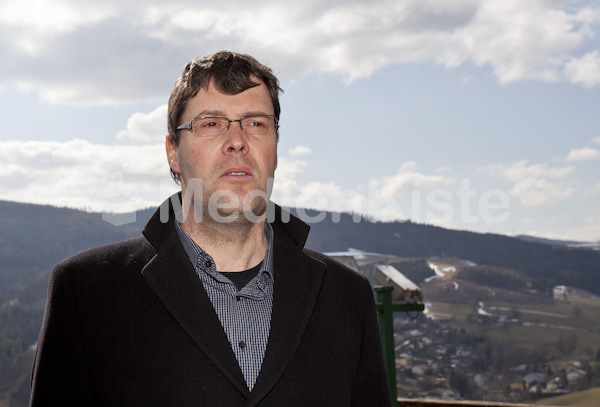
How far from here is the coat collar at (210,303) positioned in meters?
1.76

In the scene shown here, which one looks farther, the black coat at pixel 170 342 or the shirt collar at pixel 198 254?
the shirt collar at pixel 198 254

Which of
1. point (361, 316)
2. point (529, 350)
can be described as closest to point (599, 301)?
point (529, 350)

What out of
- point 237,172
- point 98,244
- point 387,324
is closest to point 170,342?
point 237,172

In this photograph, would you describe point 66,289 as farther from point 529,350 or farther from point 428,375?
point 529,350

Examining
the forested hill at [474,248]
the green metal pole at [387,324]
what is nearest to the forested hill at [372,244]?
the forested hill at [474,248]

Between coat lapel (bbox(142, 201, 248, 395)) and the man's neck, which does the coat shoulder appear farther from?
the man's neck

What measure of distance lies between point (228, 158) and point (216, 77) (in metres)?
0.33

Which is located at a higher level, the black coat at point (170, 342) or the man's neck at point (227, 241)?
the man's neck at point (227, 241)

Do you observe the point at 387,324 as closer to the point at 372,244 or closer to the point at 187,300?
the point at 187,300

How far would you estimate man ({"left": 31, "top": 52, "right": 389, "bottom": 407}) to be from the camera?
5.72 feet

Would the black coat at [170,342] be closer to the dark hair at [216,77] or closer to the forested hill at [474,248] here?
the dark hair at [216,77]

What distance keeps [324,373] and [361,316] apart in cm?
31

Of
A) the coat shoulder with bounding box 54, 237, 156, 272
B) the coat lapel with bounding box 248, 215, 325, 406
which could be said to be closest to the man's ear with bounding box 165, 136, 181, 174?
the coat shoulder with bounding box 54, 237, 156, 272

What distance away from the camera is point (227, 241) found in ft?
6.63
